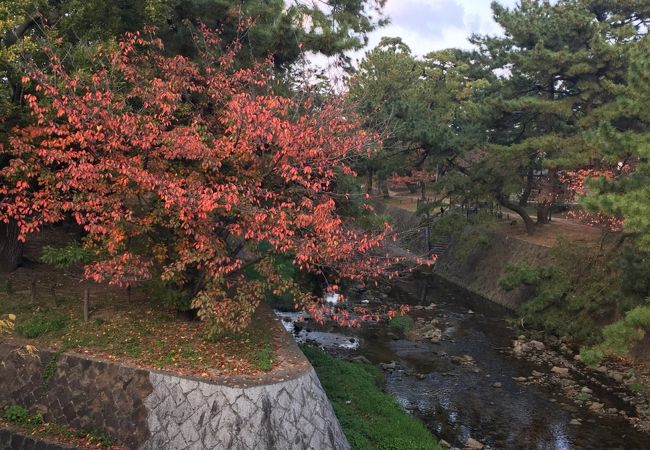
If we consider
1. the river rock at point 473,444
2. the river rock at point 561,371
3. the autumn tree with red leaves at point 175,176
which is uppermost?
the autumn tree with red leaves at point 175,176

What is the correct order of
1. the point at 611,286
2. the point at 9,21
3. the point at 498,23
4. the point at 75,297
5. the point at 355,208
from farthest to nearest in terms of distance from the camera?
the point at 498,23 → the point at 611,286 → the point at 355,208 → the point at 75,297 → the point at 9,21

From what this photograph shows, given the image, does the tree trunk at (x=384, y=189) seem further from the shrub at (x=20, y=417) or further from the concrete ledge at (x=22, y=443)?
the concrete ledge at (x=22, y=443)

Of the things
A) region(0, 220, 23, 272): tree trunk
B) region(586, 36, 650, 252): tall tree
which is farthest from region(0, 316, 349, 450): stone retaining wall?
region(586, 36, 650, 252): tall tree

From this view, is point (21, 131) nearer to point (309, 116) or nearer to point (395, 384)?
point (309, 116)

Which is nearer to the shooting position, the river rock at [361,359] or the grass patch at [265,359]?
the grass patch at [265,359]

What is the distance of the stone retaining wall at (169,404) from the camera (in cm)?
879

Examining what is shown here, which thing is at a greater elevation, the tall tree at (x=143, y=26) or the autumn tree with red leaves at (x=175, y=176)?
the tall tree at (x=143, y=26)

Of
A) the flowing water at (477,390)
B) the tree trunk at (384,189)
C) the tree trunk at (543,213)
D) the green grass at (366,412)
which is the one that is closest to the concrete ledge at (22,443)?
the green grass at (366,412)

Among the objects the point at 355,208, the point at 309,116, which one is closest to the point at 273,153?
the point at 309,116

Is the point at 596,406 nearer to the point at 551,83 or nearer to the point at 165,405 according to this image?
the point at 165,405

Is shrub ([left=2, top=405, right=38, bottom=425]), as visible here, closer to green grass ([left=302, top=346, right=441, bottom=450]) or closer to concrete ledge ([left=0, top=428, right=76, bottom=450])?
concrete ledge ([left=0, top=428, right=76, bottom=450])

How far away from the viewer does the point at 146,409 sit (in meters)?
9.20

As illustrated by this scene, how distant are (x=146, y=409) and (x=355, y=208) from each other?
8617 mm

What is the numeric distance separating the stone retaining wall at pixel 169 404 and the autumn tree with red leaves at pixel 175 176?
1657 mm
